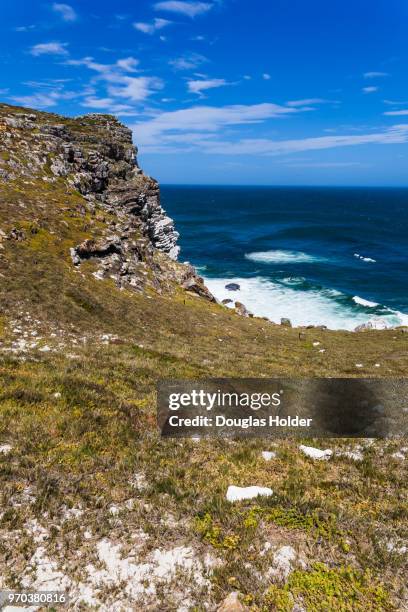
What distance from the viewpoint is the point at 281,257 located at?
355 feet

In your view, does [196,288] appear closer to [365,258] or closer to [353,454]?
[353,454]

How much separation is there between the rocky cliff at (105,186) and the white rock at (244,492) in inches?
1298

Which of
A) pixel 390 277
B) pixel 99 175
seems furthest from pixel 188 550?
pixel 390 277

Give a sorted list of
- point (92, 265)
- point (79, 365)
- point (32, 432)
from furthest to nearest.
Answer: point (92, 265) → point (79, 365) → point (32, 432)

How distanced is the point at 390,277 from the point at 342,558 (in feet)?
305

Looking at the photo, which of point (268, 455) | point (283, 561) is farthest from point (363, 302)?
point (283, 561)

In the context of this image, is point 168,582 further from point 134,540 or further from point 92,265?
point 92,265

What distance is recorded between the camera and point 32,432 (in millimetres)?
9445

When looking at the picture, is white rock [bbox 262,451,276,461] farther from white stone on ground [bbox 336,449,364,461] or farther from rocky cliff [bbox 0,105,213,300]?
rocky cliff [bbox 0,105,213,300]

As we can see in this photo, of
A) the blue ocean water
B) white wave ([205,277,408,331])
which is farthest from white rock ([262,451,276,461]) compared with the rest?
white wave ([205,277,408,331])

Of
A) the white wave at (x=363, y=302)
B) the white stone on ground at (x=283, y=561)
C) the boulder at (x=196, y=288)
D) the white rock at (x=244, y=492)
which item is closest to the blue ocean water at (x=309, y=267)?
the white wave at (x=363, y=302)

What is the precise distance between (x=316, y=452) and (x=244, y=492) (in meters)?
3.37

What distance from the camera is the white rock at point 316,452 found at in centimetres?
1039

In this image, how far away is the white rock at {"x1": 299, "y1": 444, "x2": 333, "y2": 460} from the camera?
10.4m
